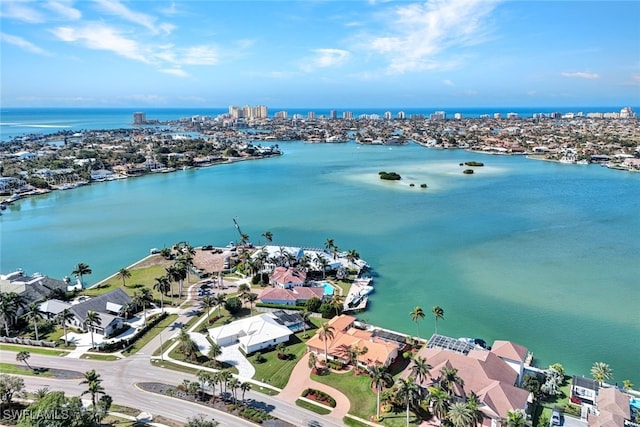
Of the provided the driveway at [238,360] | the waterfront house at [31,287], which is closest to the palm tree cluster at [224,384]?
the driveway at [238,360]

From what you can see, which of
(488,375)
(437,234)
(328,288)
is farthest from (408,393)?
(437,234)

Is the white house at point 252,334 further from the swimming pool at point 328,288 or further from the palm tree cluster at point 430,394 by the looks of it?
the palm tree cluster at point 430,394

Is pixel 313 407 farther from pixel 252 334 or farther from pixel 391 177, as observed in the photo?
pixel 391 177

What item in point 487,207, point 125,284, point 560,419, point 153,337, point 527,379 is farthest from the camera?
point 487,207

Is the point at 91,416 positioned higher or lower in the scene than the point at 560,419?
higher

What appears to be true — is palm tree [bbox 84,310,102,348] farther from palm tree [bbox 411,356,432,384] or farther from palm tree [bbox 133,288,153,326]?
palm tree [bbox 411,356,432,384]

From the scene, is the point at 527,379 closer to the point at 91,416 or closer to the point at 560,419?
the point at 560,419

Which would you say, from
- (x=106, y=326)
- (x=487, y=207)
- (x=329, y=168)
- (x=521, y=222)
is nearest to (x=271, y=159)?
(x=329, y=168)
